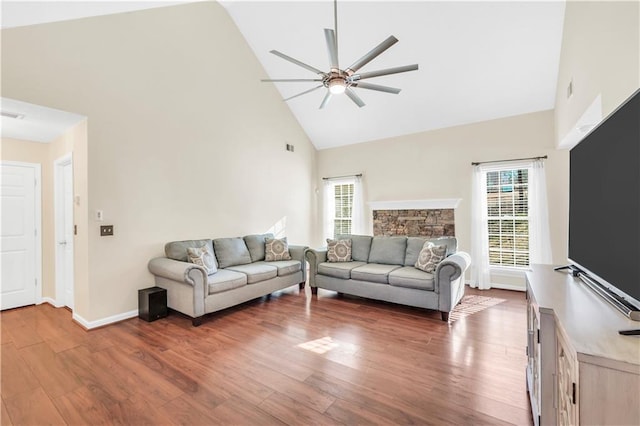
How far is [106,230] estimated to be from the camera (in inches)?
137

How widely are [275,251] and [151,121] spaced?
2.64 m

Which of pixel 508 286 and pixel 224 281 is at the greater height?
pixel 224 281

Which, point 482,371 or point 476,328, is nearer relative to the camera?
point 482,371

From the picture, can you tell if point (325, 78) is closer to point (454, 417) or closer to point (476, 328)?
point (454, 417)

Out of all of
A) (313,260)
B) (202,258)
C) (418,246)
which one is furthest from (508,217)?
(202,258)

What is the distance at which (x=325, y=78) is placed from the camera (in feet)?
9.48

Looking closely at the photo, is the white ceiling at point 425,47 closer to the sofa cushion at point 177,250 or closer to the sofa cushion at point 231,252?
the sofa cushion at point 177,250

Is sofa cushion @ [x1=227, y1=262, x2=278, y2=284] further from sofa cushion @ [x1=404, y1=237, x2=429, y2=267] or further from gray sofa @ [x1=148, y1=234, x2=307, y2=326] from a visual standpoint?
sofa cushion @ [x1=404, y1=237, x2=429, y2=267]

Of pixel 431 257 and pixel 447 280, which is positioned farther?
pixel 431 257

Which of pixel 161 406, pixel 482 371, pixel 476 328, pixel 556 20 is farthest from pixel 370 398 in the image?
pixel 556 20

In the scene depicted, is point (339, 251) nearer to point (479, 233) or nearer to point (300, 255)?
point (300, 255)

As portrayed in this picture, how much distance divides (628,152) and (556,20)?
3385 mm

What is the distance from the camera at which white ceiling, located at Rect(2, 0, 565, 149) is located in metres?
3.63

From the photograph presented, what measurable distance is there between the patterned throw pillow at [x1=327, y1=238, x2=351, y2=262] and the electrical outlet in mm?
3018
